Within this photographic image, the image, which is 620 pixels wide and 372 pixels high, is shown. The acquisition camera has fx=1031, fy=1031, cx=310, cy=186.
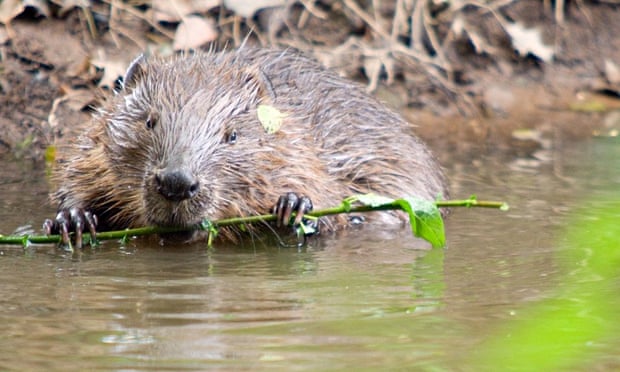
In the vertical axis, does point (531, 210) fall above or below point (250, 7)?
below

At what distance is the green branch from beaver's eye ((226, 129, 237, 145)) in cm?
31

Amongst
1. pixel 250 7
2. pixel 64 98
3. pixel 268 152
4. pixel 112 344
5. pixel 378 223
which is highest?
pixel 250 7

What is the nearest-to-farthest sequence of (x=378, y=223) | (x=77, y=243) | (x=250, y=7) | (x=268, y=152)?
(x=77, y=243)
(x=268, y=152)
(x=378, y=223)
(x=250, y=7)

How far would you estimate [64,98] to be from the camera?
6457 millimetres

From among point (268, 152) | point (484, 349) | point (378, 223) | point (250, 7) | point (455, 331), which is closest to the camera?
point (484, 349)

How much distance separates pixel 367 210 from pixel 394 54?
4392 millimetres

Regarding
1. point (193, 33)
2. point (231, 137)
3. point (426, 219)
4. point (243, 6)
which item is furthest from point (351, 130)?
point (243, 6)

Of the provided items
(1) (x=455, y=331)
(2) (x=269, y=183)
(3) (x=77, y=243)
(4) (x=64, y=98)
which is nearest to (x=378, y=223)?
(2) (x=269, y=183)

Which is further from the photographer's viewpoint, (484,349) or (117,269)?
(117,269)

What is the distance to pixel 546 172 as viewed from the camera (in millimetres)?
5680

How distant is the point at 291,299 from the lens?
9.52 ft

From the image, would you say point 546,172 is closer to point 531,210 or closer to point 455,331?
point 531,210

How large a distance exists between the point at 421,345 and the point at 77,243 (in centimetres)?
186

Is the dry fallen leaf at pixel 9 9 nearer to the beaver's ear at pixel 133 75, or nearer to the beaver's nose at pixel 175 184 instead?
the beaver's ear at pixel 133 75
